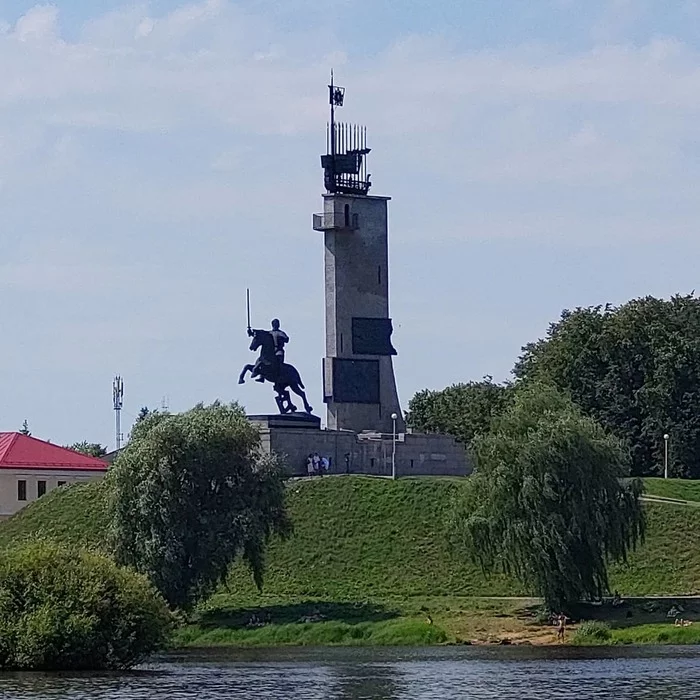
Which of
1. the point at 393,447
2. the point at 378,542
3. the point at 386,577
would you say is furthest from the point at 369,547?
the point at 393,447

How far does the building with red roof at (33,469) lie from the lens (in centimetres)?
9812

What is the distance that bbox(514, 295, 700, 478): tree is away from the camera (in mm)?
105625

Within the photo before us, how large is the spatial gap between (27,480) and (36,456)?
2.39 m

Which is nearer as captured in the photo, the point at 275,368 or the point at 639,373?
the point at 275,368

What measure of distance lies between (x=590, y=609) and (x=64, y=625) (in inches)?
845

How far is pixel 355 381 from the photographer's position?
8919cm

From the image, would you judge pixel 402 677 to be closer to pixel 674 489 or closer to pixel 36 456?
pixel 674 489

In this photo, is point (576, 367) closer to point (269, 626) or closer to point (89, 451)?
point (269, 626)

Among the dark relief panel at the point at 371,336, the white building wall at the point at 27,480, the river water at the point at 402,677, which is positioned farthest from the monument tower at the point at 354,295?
the river water at the point at 402,677

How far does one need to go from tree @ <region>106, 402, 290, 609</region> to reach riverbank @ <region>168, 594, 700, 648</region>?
1.80 metres

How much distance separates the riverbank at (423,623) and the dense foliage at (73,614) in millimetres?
14618

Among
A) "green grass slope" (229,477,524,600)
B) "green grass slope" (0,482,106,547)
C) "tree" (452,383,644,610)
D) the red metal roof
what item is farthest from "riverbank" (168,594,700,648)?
the red metal roof

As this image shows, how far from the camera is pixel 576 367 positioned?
109438 mm

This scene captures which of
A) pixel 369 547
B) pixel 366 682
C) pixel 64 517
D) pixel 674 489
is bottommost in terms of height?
pixel 366 682
